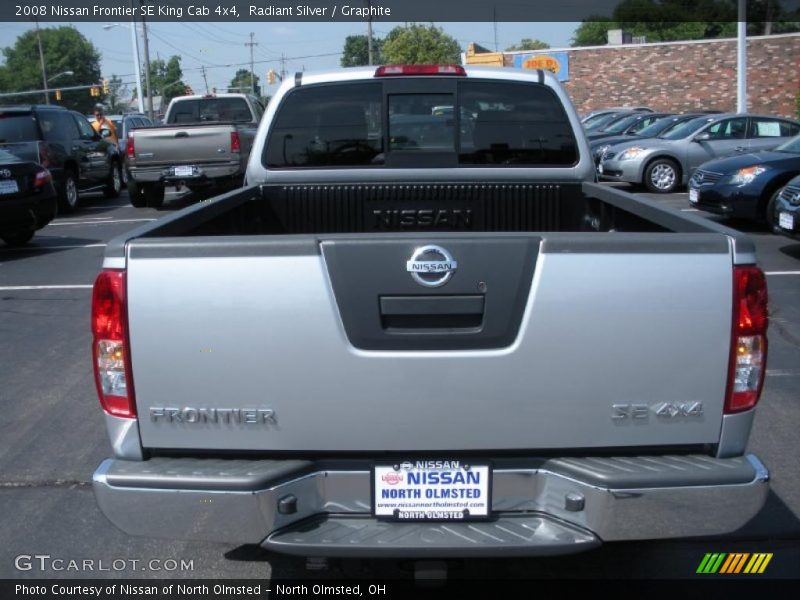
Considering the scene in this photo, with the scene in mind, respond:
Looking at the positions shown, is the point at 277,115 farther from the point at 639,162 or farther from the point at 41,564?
the point at 639,162

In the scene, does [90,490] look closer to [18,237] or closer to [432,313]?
[432,313]

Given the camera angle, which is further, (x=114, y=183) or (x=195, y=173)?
(x=114, y=183)

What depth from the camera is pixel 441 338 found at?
9.38ft

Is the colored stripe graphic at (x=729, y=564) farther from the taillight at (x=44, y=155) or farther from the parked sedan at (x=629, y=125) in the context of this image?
the parked sedan at (x=629, y=125)

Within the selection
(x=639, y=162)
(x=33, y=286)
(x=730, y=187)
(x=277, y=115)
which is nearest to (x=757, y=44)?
(x=639, y=162)

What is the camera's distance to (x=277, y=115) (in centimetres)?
500

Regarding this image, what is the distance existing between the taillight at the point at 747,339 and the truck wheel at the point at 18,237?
37.7ft

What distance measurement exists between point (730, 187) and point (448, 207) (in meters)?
8.70

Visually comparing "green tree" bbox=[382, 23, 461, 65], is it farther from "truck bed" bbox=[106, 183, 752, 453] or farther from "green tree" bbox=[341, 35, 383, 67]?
"truck bed" bbox=[106, 183, 752, 453]

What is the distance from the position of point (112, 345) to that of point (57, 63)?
12385 centimetres

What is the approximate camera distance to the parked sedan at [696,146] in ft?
56.6

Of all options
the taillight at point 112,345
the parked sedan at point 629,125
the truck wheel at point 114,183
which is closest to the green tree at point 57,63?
the truck wheel at point 114,183

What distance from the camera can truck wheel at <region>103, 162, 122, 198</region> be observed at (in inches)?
769

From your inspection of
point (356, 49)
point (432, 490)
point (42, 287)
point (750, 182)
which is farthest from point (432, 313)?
point (356, 49)
